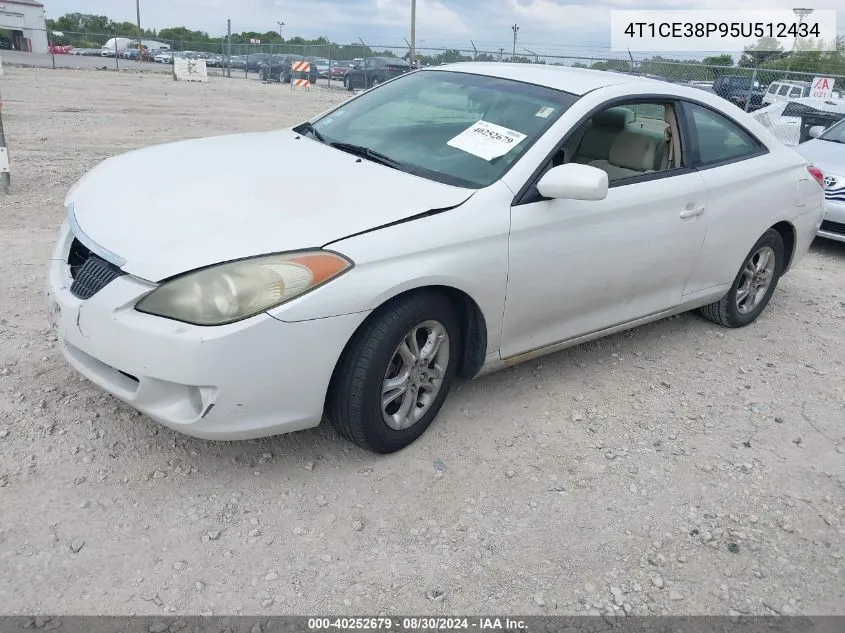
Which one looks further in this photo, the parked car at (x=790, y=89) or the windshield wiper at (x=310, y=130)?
the parked car at (x=790, y=89)

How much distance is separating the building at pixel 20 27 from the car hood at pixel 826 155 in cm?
5489

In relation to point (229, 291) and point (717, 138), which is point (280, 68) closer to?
point (717, 138)

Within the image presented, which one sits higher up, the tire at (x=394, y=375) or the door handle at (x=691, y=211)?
the door handle at (x=691, y=211)

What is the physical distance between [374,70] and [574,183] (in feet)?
87.9

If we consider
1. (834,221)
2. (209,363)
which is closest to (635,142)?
(209,363)

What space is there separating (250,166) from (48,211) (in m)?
3.74

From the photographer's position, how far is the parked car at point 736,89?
616 inches

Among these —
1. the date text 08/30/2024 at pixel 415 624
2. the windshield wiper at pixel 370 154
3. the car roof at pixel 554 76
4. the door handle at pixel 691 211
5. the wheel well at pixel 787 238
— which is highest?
the car roof at pixel 554 76

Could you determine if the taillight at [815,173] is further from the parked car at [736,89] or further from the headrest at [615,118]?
the parked car at [736,89]

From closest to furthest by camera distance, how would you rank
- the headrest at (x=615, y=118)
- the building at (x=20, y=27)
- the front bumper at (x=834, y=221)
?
the headrest at (x=615, y=118) < the front bumper at (x=834, y=221) < the building at (x=20, y=27)

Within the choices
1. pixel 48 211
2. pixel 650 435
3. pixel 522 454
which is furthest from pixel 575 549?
pixel 48 211

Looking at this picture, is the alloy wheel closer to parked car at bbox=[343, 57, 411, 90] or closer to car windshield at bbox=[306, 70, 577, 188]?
car windshield at bbox=[306, 70, 577, 188]

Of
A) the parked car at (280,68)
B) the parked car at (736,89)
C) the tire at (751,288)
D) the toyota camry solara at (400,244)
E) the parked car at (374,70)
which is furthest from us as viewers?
the parked car at (280,68)

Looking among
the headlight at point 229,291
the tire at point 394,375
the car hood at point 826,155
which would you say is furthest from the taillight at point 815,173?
the headlight at point 229,291
